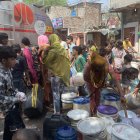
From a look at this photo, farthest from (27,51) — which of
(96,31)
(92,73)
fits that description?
(96,31)

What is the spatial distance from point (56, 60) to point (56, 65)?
0.11 meters

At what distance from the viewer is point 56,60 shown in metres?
5.59

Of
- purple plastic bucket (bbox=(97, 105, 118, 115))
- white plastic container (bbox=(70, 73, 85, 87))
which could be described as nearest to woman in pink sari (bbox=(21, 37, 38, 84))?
white plastic container (bbox=(70, 73, 85, 87))

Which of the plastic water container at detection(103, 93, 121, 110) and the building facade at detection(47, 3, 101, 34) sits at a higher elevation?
the building facade at detection(47, 3, 101, 34)

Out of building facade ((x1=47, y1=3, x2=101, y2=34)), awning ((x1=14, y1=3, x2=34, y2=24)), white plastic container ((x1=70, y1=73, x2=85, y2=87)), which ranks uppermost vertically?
building facade ((x1=47, y1=3, x2=101, y2=34))

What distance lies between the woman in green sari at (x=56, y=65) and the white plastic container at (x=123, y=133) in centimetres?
230

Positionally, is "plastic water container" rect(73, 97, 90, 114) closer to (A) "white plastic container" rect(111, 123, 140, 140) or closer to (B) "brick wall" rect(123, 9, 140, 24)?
(A) "white plastic container" rect(111, 123, 140, 140)

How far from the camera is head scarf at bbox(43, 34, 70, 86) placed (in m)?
5.53

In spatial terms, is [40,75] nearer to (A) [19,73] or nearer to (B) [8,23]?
(A) [19,73]

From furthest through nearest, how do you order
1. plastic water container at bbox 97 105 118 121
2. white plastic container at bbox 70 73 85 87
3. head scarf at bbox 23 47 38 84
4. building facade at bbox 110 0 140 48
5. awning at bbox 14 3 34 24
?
building facade at bbox 110 0 140 48, awning at bbox 14 3 34 24, white plastic container at bbox 70 73 85 87, head scarf at bbox 23 47 38 84, plastic water container at bbox 97 105 118 121

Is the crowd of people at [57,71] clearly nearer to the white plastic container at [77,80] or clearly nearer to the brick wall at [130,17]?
the white plastic container at [77,80]

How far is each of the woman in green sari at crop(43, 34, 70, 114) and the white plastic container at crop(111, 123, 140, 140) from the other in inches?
90.6

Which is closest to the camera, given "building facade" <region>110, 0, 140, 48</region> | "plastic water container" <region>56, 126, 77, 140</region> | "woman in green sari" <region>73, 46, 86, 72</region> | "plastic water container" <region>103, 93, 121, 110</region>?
"plastic water container" <region>56, 126, 77, 140</region>

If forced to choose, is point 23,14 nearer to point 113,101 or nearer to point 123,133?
point 113,101
